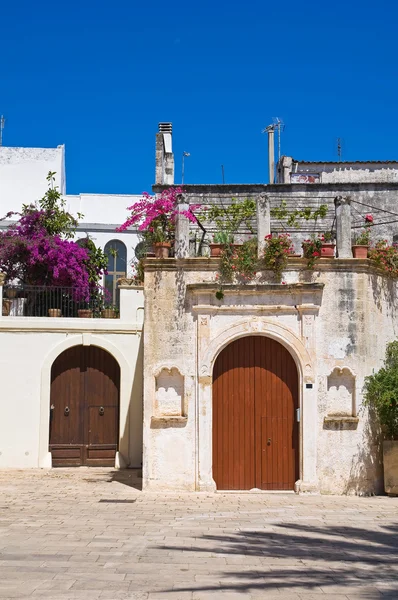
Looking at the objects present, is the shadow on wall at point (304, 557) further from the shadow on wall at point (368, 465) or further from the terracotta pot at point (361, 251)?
the terracotta pot at point (361, 251)

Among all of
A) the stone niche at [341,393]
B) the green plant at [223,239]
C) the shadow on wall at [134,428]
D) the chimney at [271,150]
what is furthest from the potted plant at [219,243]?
the chimney at [271,150]

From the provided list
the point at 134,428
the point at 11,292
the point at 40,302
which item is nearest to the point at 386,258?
the point at 134,428

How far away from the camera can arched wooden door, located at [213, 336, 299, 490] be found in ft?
41.4

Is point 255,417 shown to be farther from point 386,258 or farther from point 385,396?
point 386,258

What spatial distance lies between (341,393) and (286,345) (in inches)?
50.5

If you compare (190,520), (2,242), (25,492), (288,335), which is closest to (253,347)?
(288,335)

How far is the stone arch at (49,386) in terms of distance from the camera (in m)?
16.0

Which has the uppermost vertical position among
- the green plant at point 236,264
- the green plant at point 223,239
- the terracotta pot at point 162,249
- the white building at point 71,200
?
the white building at point 71,200

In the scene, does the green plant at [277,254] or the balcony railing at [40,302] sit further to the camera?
the balcony railing at [40,302]

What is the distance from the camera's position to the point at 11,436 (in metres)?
16.0

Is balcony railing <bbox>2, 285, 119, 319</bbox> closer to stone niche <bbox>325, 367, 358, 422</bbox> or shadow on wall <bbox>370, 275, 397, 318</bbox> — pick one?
stone niche <bbox>325, 367, 358, 422</bbox>

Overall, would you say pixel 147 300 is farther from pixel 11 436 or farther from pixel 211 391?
pixel 11 436

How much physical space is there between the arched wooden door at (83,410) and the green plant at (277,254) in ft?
17.3

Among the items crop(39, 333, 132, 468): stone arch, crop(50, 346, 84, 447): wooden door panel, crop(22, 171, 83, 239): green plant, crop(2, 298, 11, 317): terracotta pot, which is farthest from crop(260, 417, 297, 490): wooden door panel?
crop(22, 171, 83, 239): green plant
